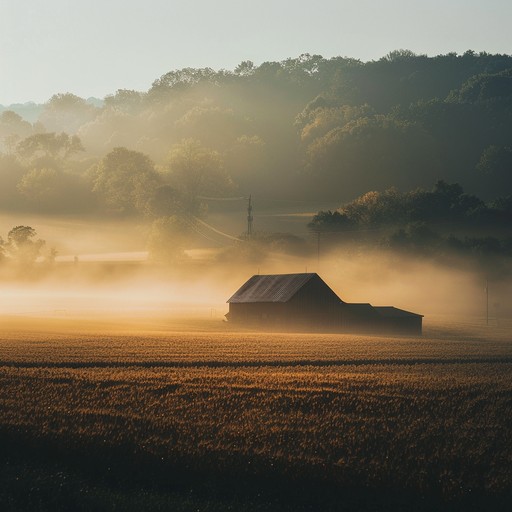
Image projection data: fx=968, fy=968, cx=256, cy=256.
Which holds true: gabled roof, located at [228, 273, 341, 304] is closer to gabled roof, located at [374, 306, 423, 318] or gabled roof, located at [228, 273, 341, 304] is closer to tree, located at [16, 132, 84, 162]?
gabled roof, located at [374, 306, 423, 318]

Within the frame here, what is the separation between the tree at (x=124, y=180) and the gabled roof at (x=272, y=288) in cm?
6027

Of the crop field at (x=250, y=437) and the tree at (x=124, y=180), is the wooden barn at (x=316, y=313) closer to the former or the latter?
the crop field at (x=250, y=437)

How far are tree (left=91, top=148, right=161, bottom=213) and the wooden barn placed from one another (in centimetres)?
6619

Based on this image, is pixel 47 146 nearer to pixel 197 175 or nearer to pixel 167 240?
pixel 197 175

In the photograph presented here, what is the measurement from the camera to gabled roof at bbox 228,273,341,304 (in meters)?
97.1

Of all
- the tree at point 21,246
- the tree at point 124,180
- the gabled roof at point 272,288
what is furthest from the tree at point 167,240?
the gabled roof at point 272,288

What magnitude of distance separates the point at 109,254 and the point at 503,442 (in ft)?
440

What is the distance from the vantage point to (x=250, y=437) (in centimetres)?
2878

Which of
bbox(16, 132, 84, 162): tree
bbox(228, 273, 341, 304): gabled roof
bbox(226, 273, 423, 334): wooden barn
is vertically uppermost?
bbox(16, 132, 84, 162): tree

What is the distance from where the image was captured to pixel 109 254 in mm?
159625

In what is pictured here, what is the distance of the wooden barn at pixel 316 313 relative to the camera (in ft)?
315

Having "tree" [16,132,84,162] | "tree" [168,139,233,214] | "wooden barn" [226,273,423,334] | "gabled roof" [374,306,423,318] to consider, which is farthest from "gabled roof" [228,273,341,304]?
"tree" [16,132,84,162]

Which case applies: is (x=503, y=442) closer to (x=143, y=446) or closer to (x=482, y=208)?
(x=143, y=446)

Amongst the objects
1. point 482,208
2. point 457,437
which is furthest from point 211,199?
point 457,437
